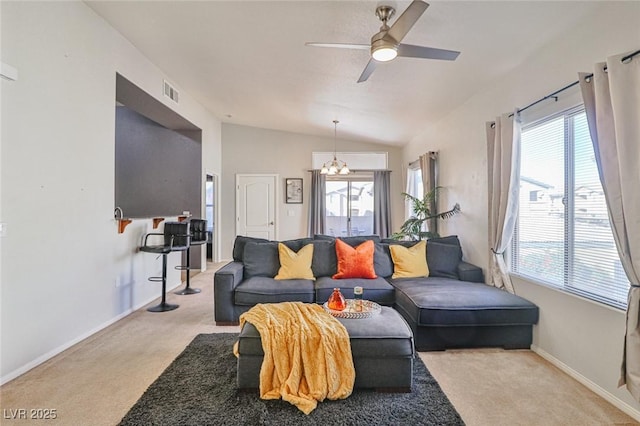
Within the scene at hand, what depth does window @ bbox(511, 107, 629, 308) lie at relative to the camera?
2.30 m

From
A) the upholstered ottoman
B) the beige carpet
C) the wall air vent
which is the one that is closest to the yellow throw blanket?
the upholstered ottoman

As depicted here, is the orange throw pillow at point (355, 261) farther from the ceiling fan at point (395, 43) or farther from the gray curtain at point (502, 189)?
the ceiling fan at point (395, 43)

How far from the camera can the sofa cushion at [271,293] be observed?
338 cm

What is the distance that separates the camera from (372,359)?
85.9 inches

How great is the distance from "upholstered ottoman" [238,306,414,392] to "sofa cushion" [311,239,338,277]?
5.76 feet

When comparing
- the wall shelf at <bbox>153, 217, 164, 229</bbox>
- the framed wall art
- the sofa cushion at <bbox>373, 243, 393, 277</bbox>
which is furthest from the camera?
the framed wall art

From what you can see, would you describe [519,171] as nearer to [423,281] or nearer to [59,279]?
[423,281]

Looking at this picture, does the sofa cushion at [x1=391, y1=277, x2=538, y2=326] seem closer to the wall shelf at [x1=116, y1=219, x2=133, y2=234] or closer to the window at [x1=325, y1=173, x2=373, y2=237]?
the wall shelf at [x1=116, y1=219, x2=133, y2=234]

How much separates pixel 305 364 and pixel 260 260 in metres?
1.97

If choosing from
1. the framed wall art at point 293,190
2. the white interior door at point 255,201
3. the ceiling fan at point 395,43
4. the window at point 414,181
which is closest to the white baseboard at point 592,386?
the ceiling fan at point 395,43

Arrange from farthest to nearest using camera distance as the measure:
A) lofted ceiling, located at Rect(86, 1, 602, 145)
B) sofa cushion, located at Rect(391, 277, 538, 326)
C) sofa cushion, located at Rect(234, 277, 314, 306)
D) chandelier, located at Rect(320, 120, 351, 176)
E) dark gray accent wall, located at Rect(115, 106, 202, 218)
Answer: chandelier, located at Rect(320, 120, 351, 176), dark gray accent wall, located at Rect(115, 106, 202, 218), sofa cushion, located at Rect(234, 277, 314, 306), sofa cushion, located at Rect(391, 277, 538, 326), lofted ceiling, located at Rect(86, 1, 602, 145)

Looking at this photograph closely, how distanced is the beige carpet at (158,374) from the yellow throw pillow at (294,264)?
1.12 meters

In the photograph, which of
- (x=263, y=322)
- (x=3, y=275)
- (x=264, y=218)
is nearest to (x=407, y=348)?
(x=263, y=322)

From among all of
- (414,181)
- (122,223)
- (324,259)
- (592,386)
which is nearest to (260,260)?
(324,259)
